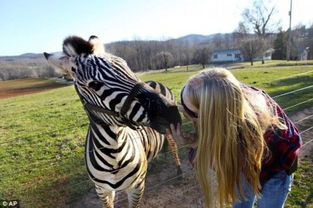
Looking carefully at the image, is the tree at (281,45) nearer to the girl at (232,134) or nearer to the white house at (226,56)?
the white house at (226,56)

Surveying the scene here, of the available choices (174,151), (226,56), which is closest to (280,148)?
(174,151)

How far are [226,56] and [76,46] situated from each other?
215 ft

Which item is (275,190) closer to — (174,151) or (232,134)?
(232,134)

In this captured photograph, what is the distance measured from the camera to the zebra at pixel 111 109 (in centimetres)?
191

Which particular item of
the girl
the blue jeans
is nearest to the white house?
the blue jeans

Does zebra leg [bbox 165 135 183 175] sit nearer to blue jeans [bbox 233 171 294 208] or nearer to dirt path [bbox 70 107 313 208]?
dirt path [bbox 70 107 313 208]

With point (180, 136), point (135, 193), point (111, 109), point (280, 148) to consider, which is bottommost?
point (135, 193)

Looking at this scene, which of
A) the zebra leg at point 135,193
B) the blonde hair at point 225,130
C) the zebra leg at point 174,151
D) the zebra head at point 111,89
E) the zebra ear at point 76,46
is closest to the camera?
the blonde hair at point 225,130

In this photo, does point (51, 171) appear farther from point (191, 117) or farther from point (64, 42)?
point (191, 117)

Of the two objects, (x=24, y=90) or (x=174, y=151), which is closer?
(x=174, y=151)

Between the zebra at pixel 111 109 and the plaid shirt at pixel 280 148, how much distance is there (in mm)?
680

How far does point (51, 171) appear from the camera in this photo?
496cm

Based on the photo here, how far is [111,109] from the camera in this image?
6.86 ft

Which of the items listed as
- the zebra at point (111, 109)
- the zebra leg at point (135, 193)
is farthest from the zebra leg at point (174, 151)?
the zebra at point (111, 109)
